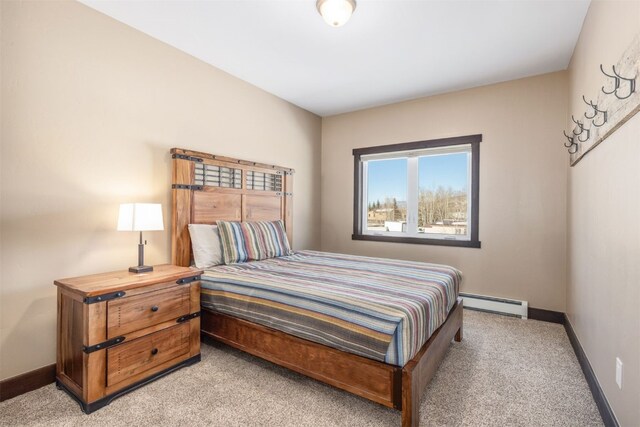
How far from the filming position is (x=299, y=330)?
79.5 inches

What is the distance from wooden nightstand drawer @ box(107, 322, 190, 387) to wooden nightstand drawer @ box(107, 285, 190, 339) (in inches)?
3.7

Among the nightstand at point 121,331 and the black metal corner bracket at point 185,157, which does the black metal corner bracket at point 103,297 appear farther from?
the black metal corner bracket at point 185,157

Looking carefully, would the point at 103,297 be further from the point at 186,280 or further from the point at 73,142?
the point at 73,142

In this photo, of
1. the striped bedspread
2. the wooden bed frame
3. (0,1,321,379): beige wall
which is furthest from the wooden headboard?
the striped bedspread

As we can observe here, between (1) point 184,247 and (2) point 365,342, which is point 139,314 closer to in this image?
(1) point 184,247

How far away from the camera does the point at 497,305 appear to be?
3594 millimetres

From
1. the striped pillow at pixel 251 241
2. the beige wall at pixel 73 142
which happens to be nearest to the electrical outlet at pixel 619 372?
the striped pillow at pixel 251 241

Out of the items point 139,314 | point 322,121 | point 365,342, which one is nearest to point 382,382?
point 365,342

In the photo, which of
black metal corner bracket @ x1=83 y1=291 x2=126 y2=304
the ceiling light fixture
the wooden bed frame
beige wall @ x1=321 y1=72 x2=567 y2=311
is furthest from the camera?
beige wall @ x1=321 y1=72 x2=567 y2=311

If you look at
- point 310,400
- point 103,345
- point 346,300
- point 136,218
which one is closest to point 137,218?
point 136,218

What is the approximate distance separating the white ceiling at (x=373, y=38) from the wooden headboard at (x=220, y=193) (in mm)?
1036

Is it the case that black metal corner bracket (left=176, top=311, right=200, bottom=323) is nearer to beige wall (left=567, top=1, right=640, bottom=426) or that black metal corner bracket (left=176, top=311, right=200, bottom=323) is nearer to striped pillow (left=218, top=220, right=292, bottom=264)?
striped pillow (left=218, top=220, right=292, bottom=264)

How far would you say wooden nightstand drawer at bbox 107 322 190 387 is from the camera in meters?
1.95

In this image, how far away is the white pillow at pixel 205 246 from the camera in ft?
9.51
